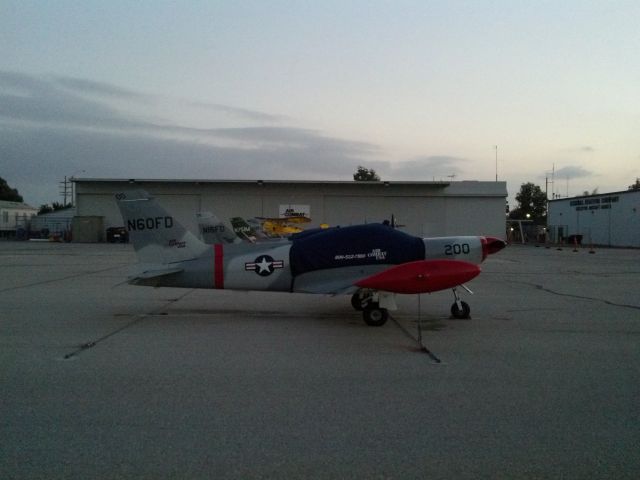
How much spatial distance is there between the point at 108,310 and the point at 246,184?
157 feet

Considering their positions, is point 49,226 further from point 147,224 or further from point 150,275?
point 150,275

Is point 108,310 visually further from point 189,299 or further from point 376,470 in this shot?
point 376,470

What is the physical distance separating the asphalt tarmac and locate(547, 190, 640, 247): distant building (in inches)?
2137

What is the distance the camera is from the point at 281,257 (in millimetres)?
10289

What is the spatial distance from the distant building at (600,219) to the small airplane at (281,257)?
56274 mm

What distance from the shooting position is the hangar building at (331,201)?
58281 mm

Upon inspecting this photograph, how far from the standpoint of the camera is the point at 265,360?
714 cm

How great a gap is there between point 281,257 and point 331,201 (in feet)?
161

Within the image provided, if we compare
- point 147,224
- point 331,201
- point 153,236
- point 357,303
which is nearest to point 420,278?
point 357,303

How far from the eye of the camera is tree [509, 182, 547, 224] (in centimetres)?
11988

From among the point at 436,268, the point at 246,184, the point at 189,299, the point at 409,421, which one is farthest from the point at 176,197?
the point at 409,421

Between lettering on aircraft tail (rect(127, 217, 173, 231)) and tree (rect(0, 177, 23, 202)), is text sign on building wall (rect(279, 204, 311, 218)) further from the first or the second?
tree (rect(0, 177, 23, 202))

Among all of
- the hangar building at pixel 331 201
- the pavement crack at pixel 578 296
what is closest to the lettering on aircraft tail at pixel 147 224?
the pavement crack at pixel 578 296

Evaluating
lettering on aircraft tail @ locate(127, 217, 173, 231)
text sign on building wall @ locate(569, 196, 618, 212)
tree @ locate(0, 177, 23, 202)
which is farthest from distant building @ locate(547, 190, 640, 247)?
tree @ locate(0, 177, 23, 202)
